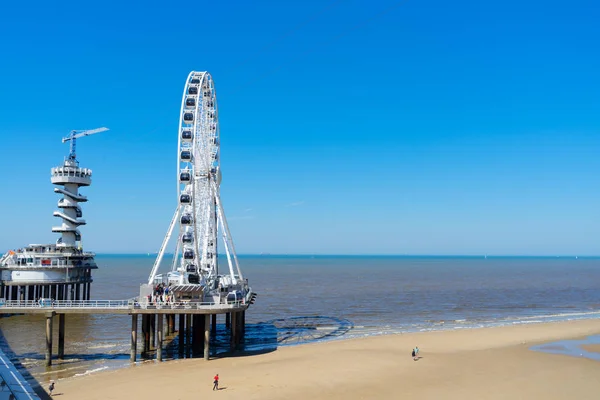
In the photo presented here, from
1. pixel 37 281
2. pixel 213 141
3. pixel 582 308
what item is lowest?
pixel 582 308

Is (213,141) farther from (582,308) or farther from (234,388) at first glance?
(582,308)

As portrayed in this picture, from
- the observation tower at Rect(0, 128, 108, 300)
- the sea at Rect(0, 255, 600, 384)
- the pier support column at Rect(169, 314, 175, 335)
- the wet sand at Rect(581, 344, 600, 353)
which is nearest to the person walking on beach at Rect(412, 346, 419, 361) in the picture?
the sea at Rect(0, 255, 600, 384)

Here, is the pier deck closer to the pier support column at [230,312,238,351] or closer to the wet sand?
the pier support column at [230,312,238,351]

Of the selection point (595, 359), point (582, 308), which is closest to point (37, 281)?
point (595, 359)

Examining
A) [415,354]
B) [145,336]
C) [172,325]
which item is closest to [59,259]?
[172,325]

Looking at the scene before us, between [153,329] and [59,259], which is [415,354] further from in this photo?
[59,259]

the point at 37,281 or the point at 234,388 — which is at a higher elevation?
the point at 37,281
